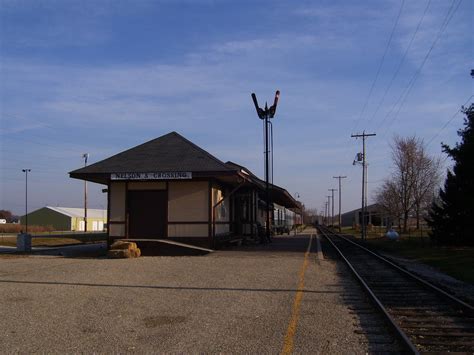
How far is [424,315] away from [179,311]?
4225mm

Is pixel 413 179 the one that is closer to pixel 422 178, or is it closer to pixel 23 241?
pixel 422 178

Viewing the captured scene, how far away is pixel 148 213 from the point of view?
2395 centimetres

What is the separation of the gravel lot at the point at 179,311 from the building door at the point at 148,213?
712 cm

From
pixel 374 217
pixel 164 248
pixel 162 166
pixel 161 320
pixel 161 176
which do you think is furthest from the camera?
pixel 374 217

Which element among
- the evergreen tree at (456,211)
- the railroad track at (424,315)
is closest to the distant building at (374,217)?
the evergreen tree at (456,211)

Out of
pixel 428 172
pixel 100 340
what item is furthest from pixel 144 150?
pixel 428 172

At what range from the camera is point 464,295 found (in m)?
11.7

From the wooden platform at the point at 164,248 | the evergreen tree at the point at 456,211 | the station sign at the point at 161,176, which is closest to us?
the wooden platform at the point at 164,248

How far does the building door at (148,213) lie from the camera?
23.8 metres

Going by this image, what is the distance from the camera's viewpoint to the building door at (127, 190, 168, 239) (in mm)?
23844

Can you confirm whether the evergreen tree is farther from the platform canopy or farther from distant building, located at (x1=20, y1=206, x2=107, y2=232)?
distant building, located at (x1=20, y1=206, x2=107, y2=232)

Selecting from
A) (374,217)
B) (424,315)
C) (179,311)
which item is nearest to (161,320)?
(179,311)

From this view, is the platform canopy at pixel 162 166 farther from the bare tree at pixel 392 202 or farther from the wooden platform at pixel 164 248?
the bare tree at pixel 392 202

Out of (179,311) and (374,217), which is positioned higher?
(179,311)
